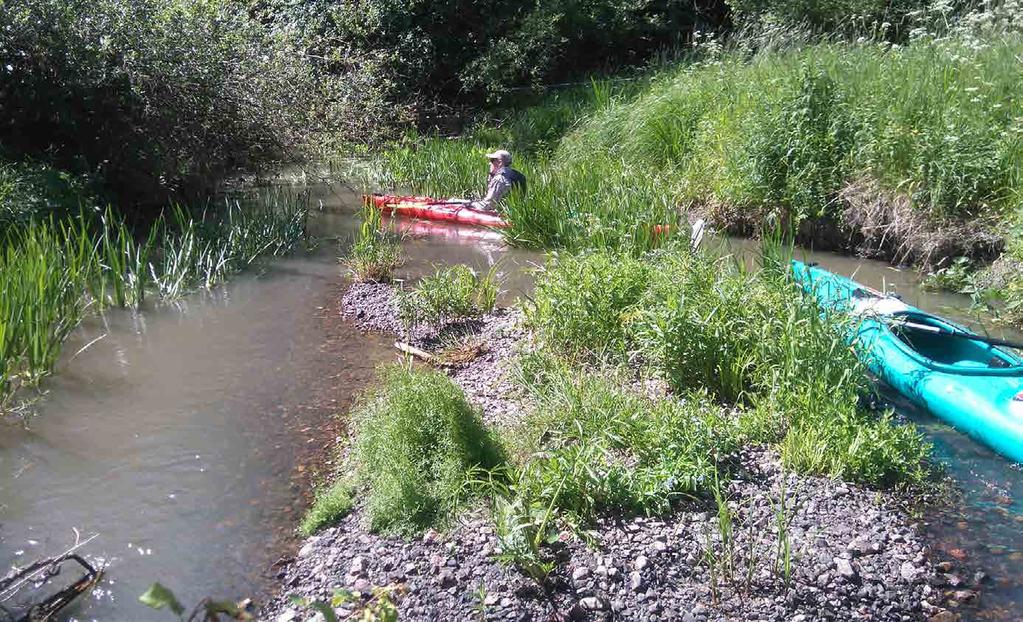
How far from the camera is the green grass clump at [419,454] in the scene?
4.16m

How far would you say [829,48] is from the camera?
10.6 meters

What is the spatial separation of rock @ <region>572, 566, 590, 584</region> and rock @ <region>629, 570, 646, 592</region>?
0.58 feet

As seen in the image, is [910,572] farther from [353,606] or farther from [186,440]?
[186,440]

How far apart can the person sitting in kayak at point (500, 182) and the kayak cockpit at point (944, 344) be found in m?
4.92

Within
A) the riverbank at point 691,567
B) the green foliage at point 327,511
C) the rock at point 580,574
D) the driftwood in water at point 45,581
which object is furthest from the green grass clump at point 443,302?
the rock at point 580,574

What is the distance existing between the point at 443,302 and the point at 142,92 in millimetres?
4679

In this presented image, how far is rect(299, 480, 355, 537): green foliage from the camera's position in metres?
4.38

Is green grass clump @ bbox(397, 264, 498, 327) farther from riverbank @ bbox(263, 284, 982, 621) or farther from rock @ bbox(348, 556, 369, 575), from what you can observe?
rock @ bbox(348, 556, 369, 575)

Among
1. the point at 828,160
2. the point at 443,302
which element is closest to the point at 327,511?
the point at 443,302

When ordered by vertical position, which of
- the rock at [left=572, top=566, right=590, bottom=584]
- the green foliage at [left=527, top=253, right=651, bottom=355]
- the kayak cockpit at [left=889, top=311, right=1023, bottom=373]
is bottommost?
the rock at [left=572, top=566, right=590, bottom=584]

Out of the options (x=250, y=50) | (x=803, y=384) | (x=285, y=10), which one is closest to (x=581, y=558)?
(x=803, y=384)

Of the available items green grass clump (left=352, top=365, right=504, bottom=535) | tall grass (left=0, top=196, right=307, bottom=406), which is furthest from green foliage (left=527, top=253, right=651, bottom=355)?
tall grass (left=0, top=196, right=307, bottom=406)

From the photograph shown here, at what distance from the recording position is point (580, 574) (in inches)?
142

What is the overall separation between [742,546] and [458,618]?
49.4 inches
